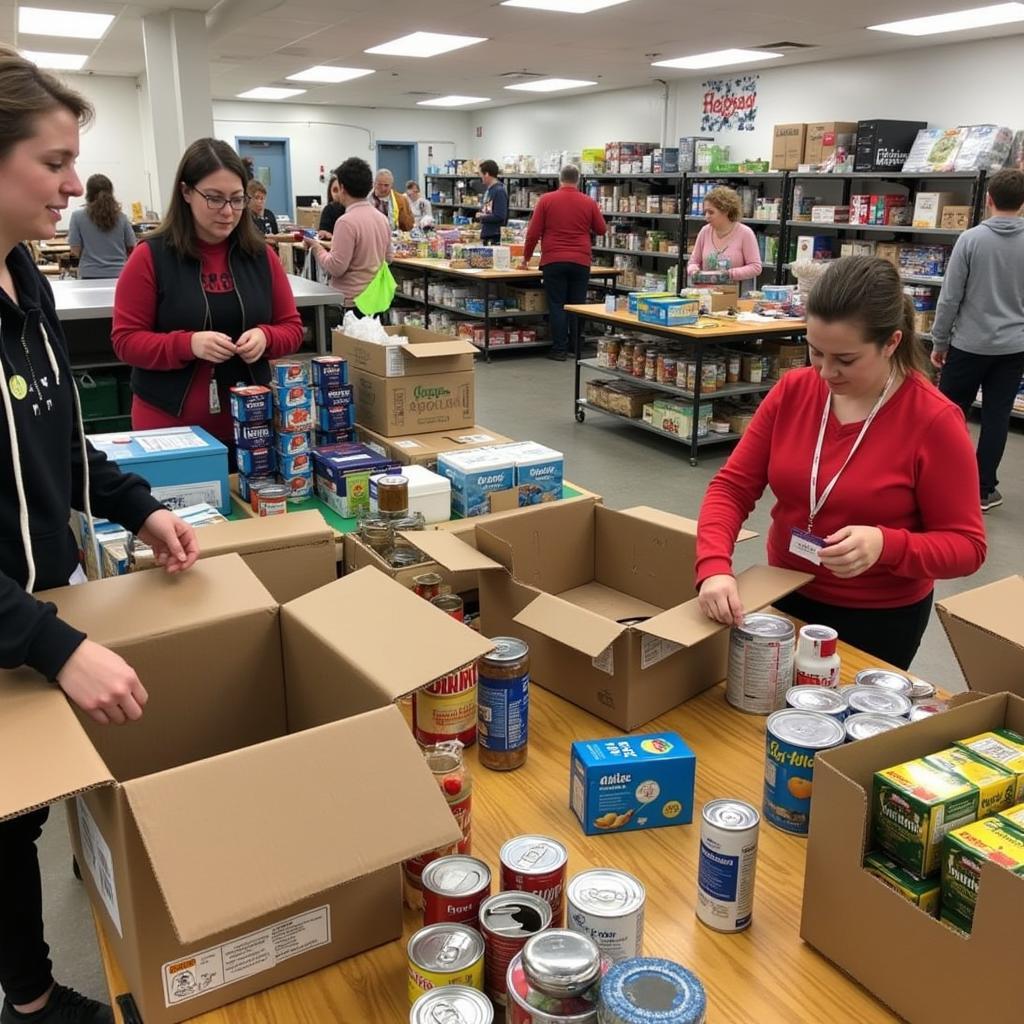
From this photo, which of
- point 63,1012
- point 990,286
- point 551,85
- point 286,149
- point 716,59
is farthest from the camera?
point 286,149

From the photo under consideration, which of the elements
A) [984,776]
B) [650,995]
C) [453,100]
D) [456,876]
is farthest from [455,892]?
[453,100]

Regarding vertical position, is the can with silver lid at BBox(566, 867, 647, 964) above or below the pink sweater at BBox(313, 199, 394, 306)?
below

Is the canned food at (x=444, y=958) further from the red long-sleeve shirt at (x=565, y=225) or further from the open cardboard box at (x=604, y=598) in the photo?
the red long-sleeve shirt at (x=565, y=225)

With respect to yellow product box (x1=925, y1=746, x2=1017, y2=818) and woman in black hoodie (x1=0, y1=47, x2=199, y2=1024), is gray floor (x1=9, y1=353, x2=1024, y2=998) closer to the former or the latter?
woman in black hoodie (x1=0, y1=47, x2=199, y2=1024)

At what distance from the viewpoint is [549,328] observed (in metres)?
10.2

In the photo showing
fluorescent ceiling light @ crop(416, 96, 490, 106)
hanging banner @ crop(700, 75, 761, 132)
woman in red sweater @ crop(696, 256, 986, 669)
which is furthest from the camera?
fluorescent ceiling light @ crop(416, 96, 490, 106)

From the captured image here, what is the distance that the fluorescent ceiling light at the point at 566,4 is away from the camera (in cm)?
718

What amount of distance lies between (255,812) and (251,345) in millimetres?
1907

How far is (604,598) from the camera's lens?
2.17 meters

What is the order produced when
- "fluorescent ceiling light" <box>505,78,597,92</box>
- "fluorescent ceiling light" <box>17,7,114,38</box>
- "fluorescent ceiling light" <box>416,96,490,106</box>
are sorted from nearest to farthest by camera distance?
1. "fluorescent ceiling light" <box>17,7,114,38</box>
2. "fluorescent ceiling light" <box>505,78,597,92</box>
3. "fluorescent ceiling light" <box>416,96,490,106</box>

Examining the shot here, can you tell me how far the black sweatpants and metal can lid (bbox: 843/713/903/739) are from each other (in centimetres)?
65

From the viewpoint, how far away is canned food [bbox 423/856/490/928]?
1011mm

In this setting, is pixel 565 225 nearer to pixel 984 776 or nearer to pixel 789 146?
pixel 789 146

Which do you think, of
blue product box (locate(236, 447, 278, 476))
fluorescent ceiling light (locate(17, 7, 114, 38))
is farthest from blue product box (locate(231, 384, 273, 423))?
fluorescent ceiling light (locate(17, 7, 114, 38))
